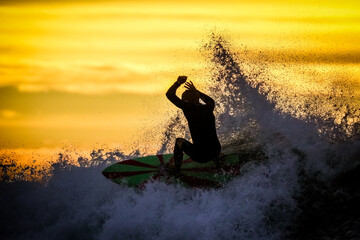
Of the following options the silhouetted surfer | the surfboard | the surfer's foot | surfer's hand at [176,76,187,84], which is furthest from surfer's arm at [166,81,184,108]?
the surfboard

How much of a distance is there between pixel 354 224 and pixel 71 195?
5.28 m

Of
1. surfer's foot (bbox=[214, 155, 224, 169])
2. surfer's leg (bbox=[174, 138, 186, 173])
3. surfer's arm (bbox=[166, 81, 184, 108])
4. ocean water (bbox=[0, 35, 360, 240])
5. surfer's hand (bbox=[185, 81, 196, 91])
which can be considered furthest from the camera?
surfer's foot (bbox=[214, 155, 224, 169])

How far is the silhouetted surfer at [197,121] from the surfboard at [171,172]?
354mm

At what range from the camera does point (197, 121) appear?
9.02 metres

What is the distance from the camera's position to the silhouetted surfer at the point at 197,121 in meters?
8.98

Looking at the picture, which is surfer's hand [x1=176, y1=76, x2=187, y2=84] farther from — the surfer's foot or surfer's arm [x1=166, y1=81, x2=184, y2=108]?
the surfer's foot

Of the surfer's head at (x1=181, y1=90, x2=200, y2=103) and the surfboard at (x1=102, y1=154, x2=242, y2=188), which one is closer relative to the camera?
the surfer's head at (x1=181, y1=90, x2=200, y2=103)

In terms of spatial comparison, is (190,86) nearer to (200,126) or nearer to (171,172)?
(200,126)

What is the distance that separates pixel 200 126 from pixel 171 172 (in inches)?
45.7

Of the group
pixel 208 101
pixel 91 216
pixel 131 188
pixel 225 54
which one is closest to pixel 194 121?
pixel 208 101

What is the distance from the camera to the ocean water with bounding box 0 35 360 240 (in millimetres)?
8039

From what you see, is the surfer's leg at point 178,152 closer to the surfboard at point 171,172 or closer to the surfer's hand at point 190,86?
the surfboard at point 171,172

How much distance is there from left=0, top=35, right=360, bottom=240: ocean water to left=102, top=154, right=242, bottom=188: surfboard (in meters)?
0.20

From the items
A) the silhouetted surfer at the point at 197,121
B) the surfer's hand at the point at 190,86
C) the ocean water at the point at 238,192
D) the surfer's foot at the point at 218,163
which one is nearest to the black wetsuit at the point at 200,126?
the silhouetted surfer at the point at 197,121
